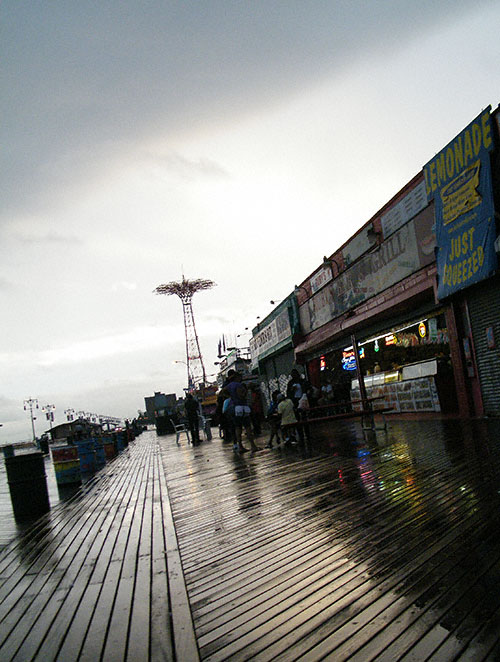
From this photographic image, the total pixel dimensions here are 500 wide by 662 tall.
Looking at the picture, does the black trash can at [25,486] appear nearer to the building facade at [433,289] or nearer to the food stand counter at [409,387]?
the food stand counter at [409,387]

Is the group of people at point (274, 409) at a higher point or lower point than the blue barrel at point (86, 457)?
higher

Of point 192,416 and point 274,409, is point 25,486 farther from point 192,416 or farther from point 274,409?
point 192,416

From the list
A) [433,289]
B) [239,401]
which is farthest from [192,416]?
[433,289]

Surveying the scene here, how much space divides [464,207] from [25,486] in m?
10.6

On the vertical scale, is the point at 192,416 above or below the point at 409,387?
below

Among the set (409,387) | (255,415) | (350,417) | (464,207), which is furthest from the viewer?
(255,415)

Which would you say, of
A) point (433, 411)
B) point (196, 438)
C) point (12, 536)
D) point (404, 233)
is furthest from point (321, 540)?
point (196, 438)

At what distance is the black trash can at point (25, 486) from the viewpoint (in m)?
8.41

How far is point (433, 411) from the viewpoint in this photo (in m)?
13.7

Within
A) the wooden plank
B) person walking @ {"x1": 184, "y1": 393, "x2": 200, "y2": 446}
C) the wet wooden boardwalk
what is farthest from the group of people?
the wooden plank

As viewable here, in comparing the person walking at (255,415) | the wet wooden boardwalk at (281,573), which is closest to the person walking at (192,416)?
the person walking at (255,415)

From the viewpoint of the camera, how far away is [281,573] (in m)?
3.96

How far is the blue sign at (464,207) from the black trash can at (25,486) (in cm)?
959

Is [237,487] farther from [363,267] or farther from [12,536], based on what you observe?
[363,267]
